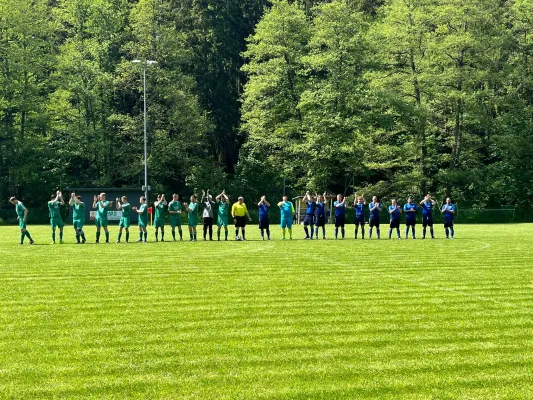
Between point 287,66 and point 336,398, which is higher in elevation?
point 287,66

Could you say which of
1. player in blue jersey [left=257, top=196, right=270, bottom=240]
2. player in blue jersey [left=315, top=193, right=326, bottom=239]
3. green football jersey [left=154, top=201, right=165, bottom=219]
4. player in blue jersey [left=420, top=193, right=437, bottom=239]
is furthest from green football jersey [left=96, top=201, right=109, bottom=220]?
player in blue jersey [left=420, top=193, right=437, bottom=239]

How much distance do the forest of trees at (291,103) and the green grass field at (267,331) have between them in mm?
39117

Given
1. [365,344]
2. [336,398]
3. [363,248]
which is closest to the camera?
[336,398]

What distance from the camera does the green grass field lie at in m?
6.41

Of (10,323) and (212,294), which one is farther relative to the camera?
(212,294)

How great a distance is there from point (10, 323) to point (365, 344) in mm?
4919

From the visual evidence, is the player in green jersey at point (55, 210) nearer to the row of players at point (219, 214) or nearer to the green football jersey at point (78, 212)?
the row of players at point (219, 214)

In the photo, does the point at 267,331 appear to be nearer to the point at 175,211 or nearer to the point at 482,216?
the point at 175,211

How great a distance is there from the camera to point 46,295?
11.7 metres

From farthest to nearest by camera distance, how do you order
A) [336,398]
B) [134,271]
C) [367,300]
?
1. [134,271]
2. [367,300]
3. [336,398]

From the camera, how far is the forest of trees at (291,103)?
177ft

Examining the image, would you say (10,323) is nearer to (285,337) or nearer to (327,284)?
(285,337)

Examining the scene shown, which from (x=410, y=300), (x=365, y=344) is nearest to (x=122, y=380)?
(x=365, y=344)

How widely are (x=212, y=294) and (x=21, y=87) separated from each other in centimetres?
4980
